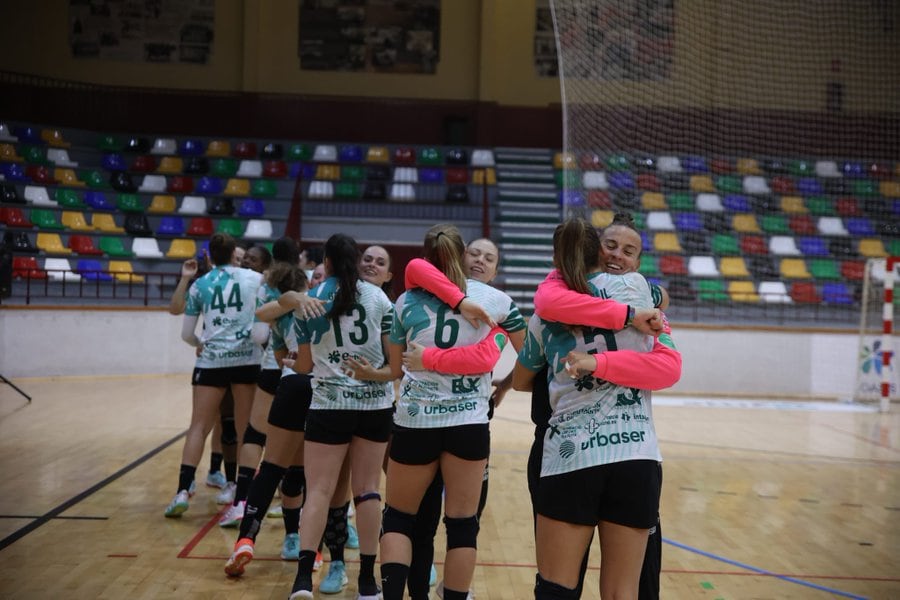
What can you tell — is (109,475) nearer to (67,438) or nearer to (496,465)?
(67,438)

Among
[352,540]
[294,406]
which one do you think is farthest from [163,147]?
[294,406]

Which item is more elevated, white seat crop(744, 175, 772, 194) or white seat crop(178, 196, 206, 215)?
white seat crop(744, 175, 772, 194)

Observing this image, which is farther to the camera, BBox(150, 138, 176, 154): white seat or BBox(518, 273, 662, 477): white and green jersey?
BBox(150, 138, 176, 154): white seat

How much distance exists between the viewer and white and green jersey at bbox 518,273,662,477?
2.77 m

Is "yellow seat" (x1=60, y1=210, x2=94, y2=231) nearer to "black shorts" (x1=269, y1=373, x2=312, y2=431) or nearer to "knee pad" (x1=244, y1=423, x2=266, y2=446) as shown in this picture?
"knee pad" (x1=244, y1=423, x2=266, y2=446)

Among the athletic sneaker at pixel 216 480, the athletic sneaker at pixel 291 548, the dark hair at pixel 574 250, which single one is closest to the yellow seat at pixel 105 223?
the athletic sneaker at pixel 216 480

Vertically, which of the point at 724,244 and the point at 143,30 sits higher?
the point at 143,30

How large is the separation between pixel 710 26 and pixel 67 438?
12556 millimetres

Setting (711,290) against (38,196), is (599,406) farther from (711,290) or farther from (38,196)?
(38,196)

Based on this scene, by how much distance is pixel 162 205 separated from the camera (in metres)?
17.1

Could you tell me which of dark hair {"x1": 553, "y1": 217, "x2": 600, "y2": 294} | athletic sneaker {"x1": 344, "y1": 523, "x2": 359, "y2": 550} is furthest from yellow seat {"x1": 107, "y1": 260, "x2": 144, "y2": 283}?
dark hair {"x1": 553, "y1": 217, "x2": 600, "y2": 294}

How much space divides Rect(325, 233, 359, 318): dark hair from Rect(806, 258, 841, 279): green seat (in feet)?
44.9

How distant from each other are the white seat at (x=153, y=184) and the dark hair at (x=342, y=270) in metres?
14.6

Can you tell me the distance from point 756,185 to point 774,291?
8.41ft
